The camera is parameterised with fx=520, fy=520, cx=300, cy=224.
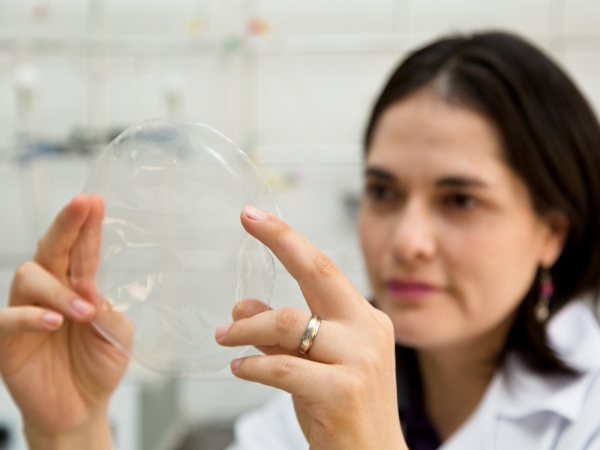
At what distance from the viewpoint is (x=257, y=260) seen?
1.55ft

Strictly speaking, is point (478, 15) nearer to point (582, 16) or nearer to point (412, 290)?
point (582, 16)

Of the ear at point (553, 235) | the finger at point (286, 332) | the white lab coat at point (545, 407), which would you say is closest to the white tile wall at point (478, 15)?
the ear at point (553, 235)

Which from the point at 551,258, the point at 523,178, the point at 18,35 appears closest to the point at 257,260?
the point at 523,178

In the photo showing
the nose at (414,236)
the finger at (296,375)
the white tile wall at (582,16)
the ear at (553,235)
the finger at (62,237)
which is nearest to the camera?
the finger at (296,375)

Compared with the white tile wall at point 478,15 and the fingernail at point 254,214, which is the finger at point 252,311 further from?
the white tile wall at point 478,15

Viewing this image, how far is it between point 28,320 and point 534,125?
0.77 metres

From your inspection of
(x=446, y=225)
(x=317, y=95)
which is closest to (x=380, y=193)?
(x=446, y=225)

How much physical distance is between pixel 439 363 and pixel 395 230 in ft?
1.06

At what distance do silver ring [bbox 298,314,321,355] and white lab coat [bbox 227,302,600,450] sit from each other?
56cm

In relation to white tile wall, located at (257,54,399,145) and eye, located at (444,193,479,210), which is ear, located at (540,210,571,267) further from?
white tile wall, located at (257,54,399,145)

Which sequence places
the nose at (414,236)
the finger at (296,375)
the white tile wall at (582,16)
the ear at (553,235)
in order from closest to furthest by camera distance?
the finger at (296,375) → the nose at (414,236) → the ear at (553,235) → the white tile wall at (582,16)

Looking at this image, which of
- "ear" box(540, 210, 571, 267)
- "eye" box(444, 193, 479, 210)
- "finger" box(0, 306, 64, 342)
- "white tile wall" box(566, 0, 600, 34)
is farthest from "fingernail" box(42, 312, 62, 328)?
"white tile wall" box(566, 0, 600, 34)

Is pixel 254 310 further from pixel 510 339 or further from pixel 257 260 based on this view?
pixel 510 339

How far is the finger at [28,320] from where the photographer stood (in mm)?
548
